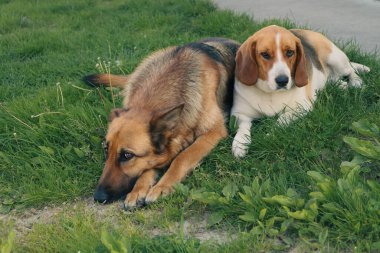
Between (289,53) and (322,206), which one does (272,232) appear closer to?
(322,206)

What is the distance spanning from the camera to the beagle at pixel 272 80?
3732 mm

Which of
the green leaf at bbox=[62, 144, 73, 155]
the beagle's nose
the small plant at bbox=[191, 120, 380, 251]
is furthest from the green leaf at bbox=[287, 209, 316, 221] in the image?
the green leaf at bbox=[62, 144, 73, 155]

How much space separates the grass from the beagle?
11cm

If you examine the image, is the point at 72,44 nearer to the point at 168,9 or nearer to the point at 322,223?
the point at 168,9

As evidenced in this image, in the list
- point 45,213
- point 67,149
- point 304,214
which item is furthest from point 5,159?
point 304,214

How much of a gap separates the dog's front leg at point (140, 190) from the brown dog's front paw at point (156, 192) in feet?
0.14

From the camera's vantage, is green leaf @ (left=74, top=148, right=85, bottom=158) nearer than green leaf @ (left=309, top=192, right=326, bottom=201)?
No

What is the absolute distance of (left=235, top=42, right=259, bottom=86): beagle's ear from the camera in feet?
12.5

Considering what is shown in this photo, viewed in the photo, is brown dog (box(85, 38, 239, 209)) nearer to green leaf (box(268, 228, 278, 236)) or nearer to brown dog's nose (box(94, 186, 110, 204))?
brown dog's nose (box(94, 186, 110, 204))

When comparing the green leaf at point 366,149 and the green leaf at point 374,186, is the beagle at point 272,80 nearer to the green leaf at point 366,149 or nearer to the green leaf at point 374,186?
the green leaf at point 366,149

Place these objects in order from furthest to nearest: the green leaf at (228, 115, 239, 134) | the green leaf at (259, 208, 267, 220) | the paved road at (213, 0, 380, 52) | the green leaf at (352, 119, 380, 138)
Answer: the paved road at (213, 0, 380, 52)
the green leaf at (228, 115, 239, 134)
the green leaf at (352, 119, 380, 138)
the green leaf at (259, 208, 267, 220)

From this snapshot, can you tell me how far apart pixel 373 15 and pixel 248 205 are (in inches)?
183

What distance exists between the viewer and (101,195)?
323 centimetres

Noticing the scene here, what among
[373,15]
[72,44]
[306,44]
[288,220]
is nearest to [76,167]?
[288,220]
